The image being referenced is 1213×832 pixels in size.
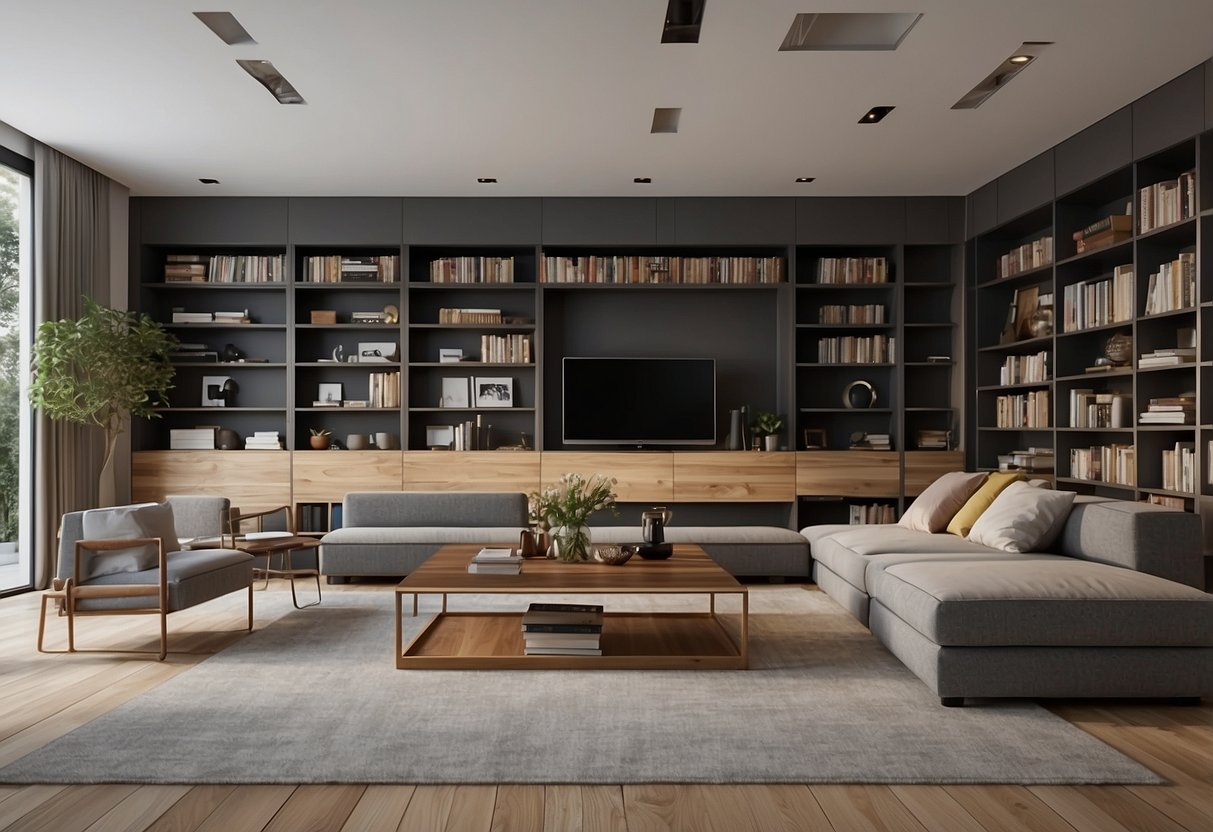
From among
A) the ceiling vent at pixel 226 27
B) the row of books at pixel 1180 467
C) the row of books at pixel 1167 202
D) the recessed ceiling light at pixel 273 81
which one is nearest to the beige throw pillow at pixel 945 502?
the row of books at pixel 1180 467

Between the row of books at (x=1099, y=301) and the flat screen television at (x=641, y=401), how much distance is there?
2.62 m

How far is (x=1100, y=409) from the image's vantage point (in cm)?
571

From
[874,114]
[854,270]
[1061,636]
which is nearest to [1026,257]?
[854,270]

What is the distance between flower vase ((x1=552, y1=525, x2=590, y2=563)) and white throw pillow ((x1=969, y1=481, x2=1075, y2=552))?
6.63ft

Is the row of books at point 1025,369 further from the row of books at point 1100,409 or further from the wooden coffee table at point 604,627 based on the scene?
the wooden coffee table at point 604,627

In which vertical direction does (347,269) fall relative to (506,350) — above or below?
above

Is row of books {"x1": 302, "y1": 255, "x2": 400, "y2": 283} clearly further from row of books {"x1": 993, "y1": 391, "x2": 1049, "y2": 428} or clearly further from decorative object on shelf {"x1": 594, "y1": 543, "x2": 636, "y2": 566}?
row of books {"x1": 993, "y1": 391, "x2": 1049, "y2": 428}

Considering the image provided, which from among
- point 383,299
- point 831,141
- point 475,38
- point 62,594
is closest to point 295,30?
point 475,38

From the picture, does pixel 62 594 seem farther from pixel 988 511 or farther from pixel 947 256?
pixel 947 256

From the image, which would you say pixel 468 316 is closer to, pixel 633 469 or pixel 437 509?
pixel 633 469

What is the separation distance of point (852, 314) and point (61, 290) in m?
5.67

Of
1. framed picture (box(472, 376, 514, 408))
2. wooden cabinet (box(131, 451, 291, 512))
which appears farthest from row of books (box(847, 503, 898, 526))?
wooden cabinet (box(131, 451, 291, 512))

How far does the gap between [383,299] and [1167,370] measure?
5.60 meters

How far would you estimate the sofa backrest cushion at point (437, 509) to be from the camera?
Answer: 621cm
